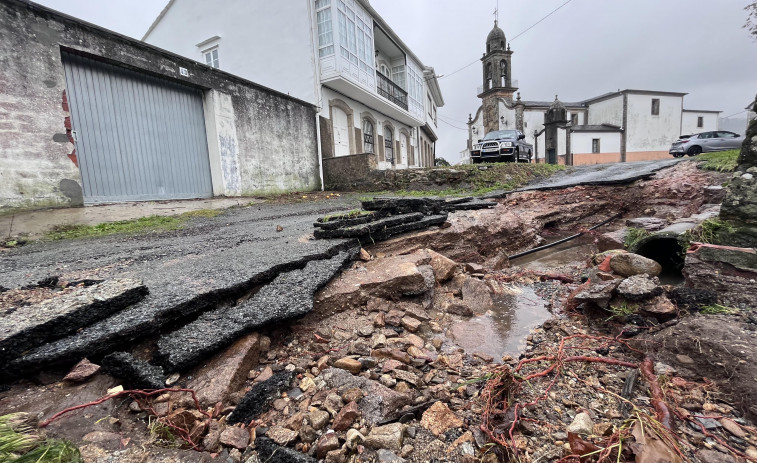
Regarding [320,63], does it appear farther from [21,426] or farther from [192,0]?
[21,426]

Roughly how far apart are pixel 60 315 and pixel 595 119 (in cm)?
4450

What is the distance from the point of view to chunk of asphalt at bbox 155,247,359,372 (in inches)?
67.7

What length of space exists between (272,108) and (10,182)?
6494mm

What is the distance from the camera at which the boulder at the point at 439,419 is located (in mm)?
1524

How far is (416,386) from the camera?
5.99ft

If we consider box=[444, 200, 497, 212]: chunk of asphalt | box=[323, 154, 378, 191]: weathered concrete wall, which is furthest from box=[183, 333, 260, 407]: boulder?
box=[323, 154, 378, 191]: weathered concrete wall

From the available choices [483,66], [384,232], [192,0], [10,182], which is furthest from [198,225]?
[483,66]

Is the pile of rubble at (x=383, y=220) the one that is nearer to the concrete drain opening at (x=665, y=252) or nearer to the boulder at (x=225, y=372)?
the boulder at (x=225, y=372)

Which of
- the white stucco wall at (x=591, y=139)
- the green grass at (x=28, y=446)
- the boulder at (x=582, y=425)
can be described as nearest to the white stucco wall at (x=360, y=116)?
the green grass at (x=28, y=446)

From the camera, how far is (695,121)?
1471 inches

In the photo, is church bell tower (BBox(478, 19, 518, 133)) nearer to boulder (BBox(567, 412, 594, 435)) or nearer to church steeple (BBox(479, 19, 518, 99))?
church steeple (BBox(479, 19, 518, 99))

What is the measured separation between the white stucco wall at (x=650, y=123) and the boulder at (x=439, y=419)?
41259 mm

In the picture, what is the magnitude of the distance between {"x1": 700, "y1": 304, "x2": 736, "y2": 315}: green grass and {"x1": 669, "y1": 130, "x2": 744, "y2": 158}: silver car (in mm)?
21755

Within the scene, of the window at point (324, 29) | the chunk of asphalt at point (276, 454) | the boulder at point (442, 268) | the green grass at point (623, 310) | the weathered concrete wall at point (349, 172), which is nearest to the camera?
the chunk of asphalt at point (276, 454)
